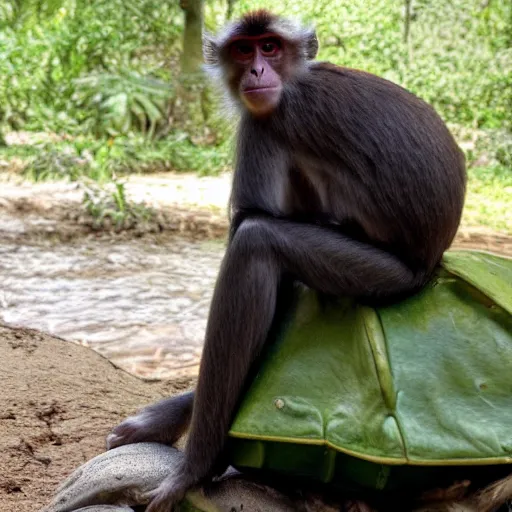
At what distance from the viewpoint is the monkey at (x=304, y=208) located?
2281mm

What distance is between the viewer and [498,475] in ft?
7.30

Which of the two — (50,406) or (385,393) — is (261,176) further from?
(50,406)

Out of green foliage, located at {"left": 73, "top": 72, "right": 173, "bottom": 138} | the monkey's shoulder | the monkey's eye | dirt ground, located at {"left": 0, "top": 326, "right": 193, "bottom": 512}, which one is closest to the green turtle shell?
the monkey's shoulder

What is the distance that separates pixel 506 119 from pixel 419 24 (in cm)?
204

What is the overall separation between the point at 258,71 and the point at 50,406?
6.47 feet

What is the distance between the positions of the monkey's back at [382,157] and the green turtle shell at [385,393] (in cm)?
23

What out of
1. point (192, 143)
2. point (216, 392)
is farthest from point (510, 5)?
point (216, 392)

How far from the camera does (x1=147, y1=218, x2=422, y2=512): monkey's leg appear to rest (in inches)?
89.0

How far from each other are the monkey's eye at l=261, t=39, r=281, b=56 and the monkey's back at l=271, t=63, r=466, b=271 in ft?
1.11

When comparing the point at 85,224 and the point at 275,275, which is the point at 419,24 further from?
the point at 275,275

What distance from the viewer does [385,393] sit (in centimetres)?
213

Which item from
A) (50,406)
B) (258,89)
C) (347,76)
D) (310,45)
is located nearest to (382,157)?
(347,76)

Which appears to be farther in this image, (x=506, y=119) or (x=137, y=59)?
(x=137, y=59)

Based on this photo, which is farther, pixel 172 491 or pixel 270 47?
pixel 270 47
